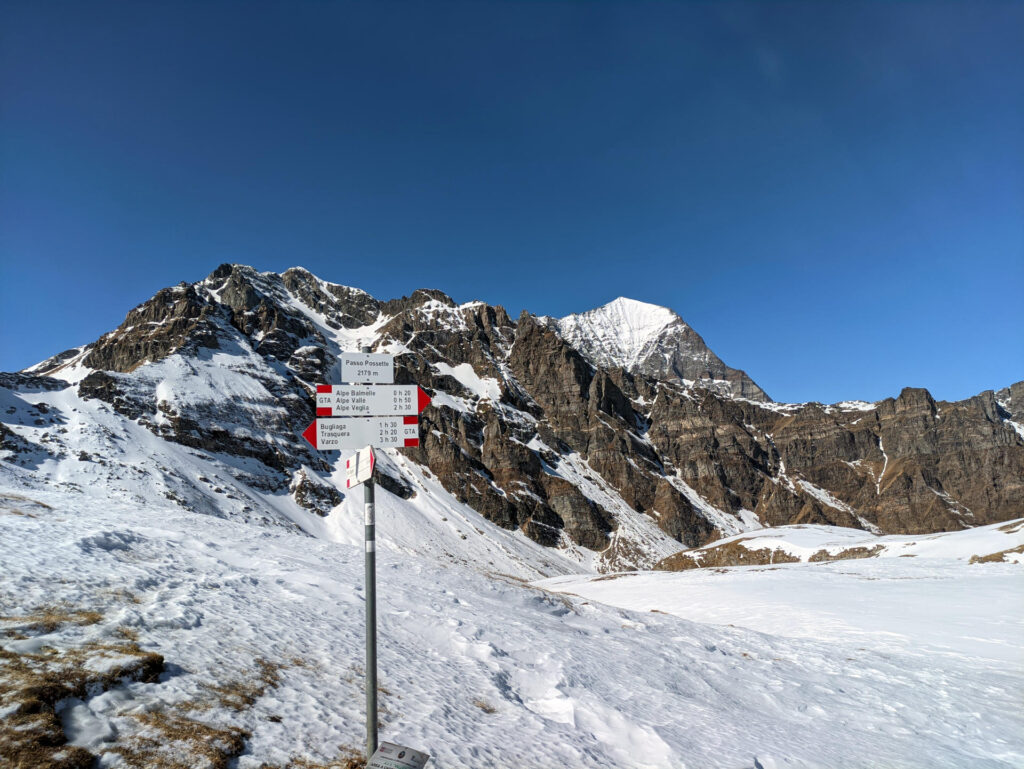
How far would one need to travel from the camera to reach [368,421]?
6613mm

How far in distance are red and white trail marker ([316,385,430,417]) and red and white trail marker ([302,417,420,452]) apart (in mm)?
138

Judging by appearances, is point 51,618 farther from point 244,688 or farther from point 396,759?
point 396,759

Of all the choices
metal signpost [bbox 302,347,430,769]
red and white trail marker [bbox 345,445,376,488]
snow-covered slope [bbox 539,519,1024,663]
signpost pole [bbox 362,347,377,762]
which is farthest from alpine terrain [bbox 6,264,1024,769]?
metal signpost [bbox 302,347,430,769]

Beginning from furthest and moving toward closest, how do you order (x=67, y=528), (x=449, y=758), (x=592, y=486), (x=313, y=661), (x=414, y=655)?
1. (x=592, y=486)
2. (x=67, y=528)
3. (x=414, y=655)
4. (x=313, y=661)
5. (x=449, y=758)

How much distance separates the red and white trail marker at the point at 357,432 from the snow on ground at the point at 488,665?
3.52 metres

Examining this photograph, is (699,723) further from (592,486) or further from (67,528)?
(592,486)

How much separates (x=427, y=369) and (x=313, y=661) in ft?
615

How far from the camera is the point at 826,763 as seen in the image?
848 cm

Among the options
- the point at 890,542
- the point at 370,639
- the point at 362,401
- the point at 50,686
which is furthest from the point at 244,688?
the point at 890,542

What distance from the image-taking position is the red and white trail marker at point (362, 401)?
672cm

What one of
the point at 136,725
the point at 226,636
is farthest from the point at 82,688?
the point at 226,636

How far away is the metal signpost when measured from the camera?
609 cm

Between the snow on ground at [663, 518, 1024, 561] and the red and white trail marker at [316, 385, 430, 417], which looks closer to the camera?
the red and white trail marker at [316, 385, 430, 417]

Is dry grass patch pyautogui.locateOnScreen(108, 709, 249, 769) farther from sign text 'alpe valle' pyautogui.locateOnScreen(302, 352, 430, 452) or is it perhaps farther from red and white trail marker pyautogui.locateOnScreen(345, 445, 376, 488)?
sign text 'alpe valle' pyautogui.locateOnScreen(302, 352, 430, 452)
